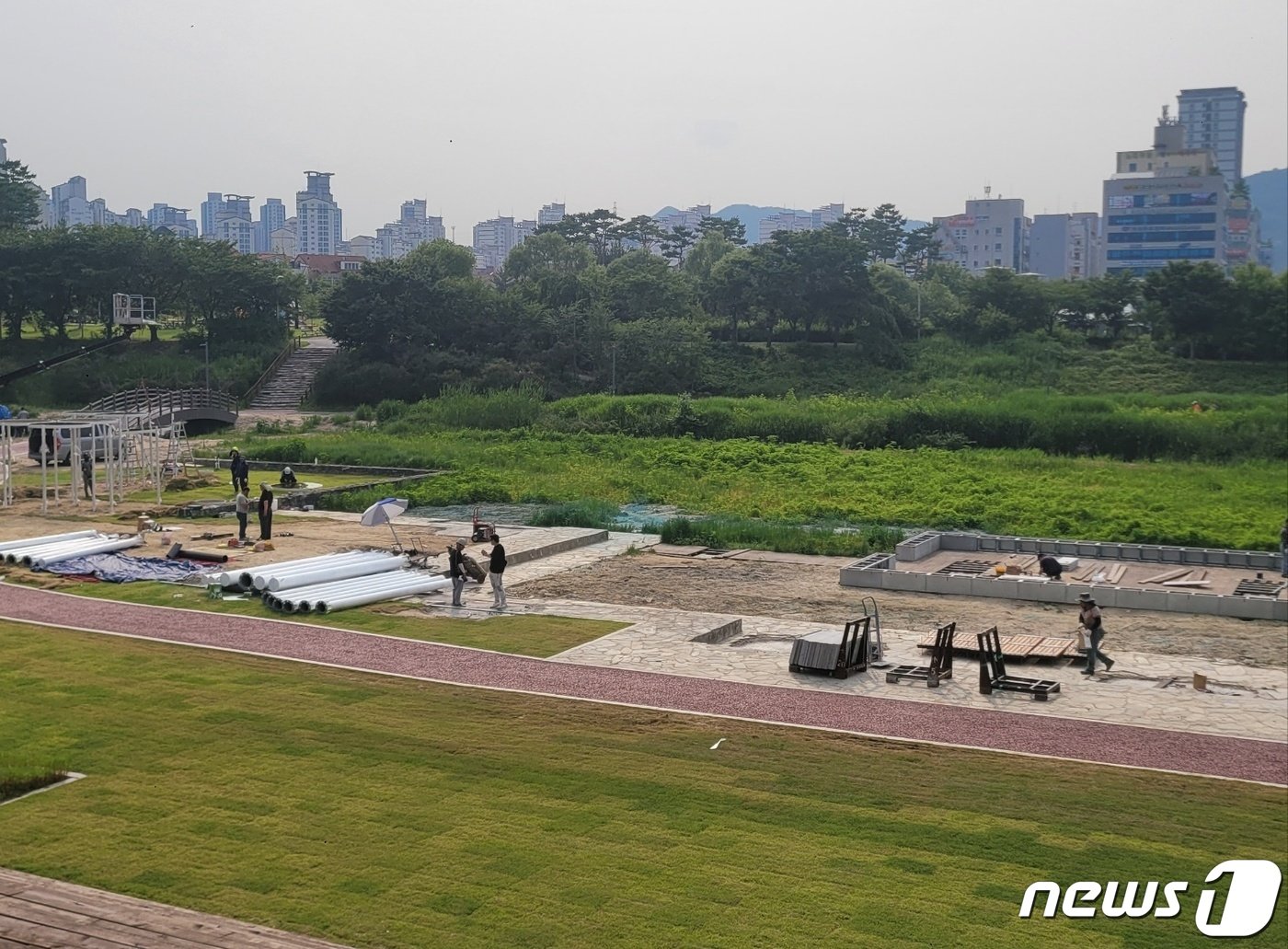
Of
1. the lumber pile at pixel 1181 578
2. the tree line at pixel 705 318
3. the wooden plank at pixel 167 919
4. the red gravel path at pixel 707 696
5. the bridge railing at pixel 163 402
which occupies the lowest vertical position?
the red gravel path at pixel 707 696

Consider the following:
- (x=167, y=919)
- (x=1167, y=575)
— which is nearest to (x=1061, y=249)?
(x=1167, y=575)

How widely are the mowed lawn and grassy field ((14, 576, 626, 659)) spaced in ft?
9.68

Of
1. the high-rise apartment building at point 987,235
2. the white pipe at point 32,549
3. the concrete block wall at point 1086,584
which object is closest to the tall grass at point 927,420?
the concrete block wall at point 1086,584

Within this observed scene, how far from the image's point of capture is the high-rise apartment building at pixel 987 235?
18088 centimetres

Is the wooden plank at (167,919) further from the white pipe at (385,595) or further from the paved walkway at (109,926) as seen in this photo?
the white pipe at (385,595)

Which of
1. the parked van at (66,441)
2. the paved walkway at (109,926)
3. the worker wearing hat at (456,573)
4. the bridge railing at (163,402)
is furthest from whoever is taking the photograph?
the bridge railing at (163,402)

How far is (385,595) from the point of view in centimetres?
2256

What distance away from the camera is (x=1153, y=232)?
5468 inches

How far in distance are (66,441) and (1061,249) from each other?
163 m

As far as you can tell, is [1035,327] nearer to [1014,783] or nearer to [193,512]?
[193,512]

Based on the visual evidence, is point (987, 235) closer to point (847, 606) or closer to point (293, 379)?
point (293, 379)

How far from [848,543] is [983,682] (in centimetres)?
1280

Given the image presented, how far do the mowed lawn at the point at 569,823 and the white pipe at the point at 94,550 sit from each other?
8.80 metres

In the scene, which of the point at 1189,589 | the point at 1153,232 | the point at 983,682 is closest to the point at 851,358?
the point at 1189,589
